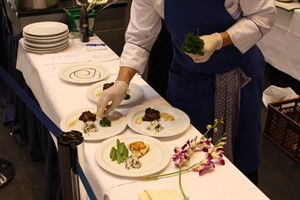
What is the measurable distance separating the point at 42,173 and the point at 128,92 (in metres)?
0.99

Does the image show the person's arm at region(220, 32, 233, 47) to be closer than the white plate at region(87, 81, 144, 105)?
Yes

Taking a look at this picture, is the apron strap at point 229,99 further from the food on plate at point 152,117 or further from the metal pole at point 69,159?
the metal pole at point 69,159

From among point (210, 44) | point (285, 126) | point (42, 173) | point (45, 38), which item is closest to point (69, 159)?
point (210, 44)

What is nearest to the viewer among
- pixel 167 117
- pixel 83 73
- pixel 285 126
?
pixel 167 117

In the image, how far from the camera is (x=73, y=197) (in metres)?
1.04

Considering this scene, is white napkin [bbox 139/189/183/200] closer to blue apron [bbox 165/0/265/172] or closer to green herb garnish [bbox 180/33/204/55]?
green herb garnish [bbox 180/33/204/55]

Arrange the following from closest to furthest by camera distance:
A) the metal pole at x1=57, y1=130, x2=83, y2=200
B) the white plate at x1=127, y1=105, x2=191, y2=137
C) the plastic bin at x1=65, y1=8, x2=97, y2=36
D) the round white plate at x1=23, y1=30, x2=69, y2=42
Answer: the metal pole at x1=57, y1=130, x2=83, y2=200
the white plate at x1=127, y1=105, x2=191, y2=137
the round white plate at x1=23, y1=30, x2=69, y2=42
the plastic bin at x1=65, y1=8, x2=97, y2=36

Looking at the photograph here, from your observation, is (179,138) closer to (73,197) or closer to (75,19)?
(73,197)

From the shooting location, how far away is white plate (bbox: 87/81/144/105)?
4.73 ft

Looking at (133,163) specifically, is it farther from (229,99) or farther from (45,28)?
(45,28)

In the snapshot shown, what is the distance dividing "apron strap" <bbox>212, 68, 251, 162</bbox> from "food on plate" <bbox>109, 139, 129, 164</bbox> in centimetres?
43

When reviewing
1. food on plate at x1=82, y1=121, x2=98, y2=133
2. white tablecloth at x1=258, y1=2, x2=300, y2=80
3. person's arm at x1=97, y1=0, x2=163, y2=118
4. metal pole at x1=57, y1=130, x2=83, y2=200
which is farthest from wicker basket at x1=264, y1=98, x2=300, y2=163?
metal pole at x1=57, y1=130, x2=83, y2=200

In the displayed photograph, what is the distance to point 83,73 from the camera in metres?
1.66

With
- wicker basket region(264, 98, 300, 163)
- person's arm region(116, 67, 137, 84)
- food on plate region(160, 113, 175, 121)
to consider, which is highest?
person's arm region(116, 67, 137, 84)
